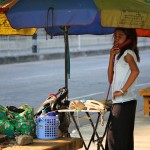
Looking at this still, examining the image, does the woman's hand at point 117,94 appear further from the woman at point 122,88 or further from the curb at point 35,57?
the curb at point 35,57

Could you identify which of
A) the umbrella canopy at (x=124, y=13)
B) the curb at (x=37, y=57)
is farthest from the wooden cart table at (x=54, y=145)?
the curb at (x=37, y=57)

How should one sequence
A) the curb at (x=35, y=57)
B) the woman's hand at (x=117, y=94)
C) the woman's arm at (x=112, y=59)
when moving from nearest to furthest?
the woman's hand at (x=117, y=94) < the woman's arm at (x=112, y=59) < the curb at (x=35, y=57)

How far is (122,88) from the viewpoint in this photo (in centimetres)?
623

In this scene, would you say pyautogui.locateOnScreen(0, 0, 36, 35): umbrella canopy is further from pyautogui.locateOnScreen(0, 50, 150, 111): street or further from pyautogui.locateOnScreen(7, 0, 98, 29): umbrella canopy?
pyautogui.locateOnScreen(0, 50, 150, 111): street

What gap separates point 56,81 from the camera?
20000 mm

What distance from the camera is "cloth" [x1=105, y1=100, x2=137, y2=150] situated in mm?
6281

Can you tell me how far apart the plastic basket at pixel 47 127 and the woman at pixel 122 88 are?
70 cm

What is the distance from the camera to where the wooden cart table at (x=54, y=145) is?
18.0 feet

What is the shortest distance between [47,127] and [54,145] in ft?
1.14

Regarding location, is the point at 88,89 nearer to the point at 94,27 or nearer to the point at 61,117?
the point at 94,27

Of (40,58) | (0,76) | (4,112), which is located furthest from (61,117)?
(40,58)

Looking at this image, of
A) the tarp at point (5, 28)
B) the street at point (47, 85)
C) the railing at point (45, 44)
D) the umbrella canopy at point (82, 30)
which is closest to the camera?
the tarp at point (5, 28)

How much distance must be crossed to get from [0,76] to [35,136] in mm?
16599

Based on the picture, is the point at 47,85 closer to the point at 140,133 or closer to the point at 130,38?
the point at 140,133
